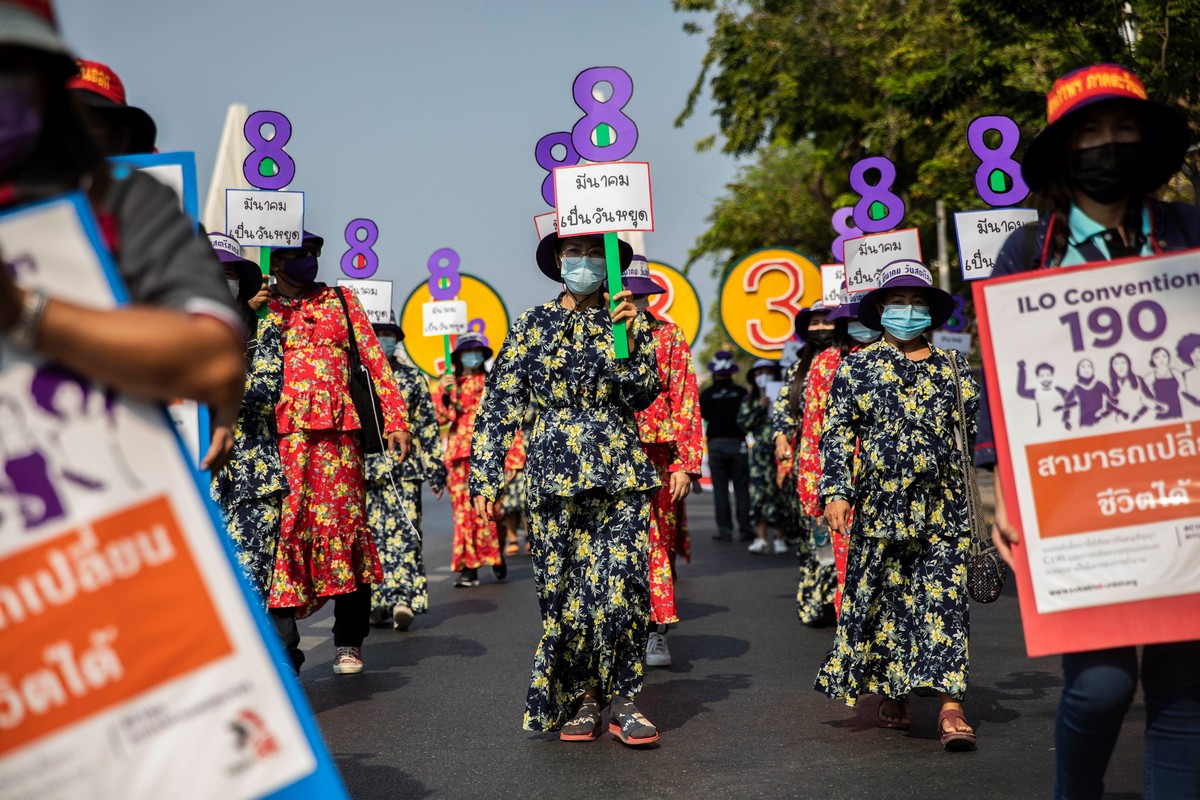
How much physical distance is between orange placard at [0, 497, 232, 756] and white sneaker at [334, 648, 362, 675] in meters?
6.31

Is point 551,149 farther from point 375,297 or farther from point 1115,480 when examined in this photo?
point 1115,480

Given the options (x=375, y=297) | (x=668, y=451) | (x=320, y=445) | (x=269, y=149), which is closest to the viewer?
(x=320, y=445)

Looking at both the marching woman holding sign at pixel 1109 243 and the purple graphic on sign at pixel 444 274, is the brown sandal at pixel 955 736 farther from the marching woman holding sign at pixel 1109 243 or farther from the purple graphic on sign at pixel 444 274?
the purple graphic on sign at pixel 444 274

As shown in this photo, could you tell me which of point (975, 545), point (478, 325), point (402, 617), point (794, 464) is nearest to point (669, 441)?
point (975, 545)

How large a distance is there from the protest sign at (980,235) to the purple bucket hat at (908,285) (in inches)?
76.8

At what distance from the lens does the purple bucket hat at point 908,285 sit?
6551mm

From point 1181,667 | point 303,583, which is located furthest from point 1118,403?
point 303,583

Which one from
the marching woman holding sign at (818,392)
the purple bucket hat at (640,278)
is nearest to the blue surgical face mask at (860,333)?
the marching woman holding sign at (818,392)

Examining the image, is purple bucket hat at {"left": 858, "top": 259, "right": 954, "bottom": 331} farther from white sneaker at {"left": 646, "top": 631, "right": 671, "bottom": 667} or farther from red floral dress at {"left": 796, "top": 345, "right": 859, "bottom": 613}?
white sneaker at {"left": 646, "top": 631, "right": 671, "bottom": 667}

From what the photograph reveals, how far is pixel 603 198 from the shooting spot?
7.10 m

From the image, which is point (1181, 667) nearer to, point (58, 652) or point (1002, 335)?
point (1002, 335)

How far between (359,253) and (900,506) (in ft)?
25.5

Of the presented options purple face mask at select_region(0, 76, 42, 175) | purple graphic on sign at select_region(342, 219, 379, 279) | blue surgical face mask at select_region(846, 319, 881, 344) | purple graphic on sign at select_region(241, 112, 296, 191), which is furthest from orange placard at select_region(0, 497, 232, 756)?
purple graphic on sign at select_region(342, 219, 379, 279)

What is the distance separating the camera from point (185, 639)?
88.6 inches
